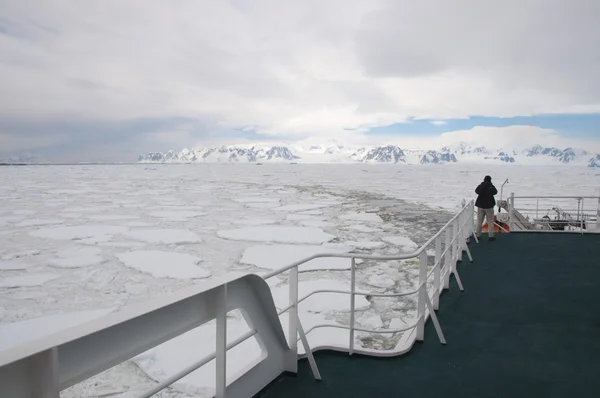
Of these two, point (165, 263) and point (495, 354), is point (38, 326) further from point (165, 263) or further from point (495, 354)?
point (495, 354)

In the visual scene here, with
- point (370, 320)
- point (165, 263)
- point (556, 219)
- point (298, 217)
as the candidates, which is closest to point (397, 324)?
point (370, 320)

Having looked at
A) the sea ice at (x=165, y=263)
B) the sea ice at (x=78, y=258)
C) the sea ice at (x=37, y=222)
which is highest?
the sea ice at (x=165, y=263)

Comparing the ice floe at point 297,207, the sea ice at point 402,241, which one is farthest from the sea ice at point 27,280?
the ice floe at point 297,207

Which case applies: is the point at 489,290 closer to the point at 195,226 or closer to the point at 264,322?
the point at 264,322

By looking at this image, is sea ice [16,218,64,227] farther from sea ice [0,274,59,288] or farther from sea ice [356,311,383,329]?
sea ice [356,311,383,329]

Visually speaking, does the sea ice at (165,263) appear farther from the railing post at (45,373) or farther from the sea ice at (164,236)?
the railing post at (45,373)

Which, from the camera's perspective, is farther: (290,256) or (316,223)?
(316,223)

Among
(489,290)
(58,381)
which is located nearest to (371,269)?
(489,290)
